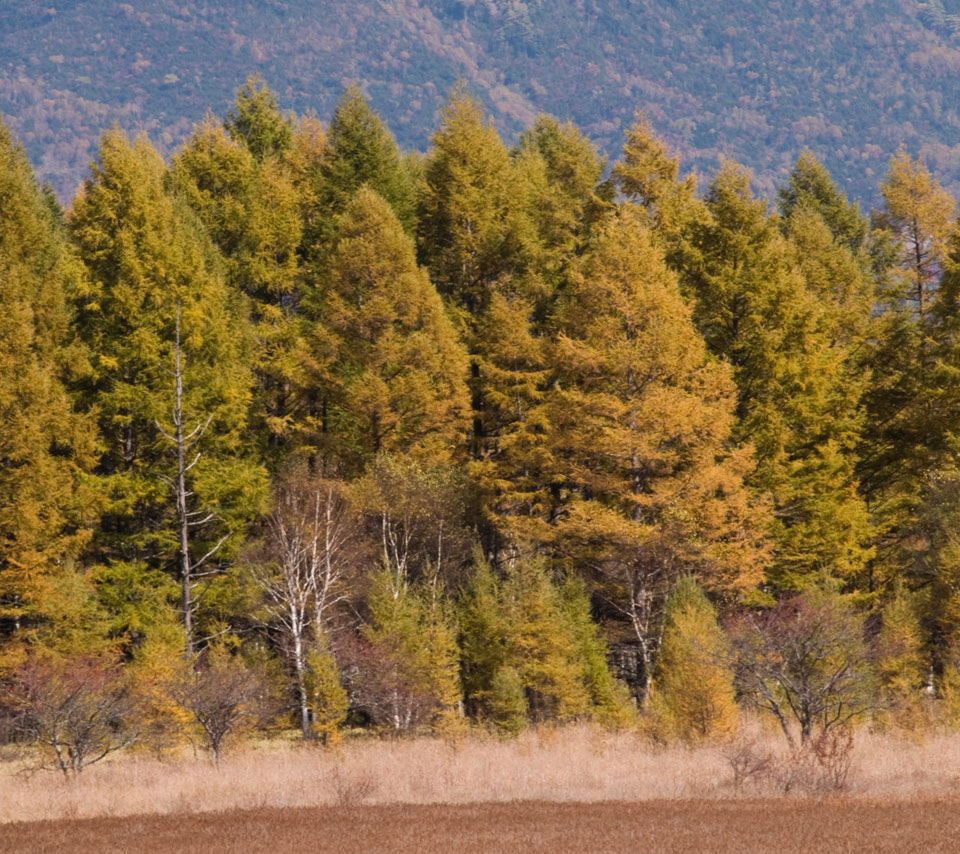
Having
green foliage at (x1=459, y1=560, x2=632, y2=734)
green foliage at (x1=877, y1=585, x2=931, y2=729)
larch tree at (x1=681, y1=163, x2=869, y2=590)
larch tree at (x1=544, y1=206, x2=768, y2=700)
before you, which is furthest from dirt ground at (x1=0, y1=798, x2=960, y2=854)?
larch tree at (x1=681, y1=163, x2=869, y2=590)

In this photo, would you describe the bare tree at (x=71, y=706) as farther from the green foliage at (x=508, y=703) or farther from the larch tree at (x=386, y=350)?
the larch tree at (x=386, y=350)

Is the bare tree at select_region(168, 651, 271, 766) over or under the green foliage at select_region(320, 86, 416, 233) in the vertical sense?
under

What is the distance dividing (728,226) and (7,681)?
72.0 ft

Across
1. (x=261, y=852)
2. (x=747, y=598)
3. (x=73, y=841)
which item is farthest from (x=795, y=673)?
(x=73, y=841)

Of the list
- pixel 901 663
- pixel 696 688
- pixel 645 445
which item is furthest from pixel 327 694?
pixel 901 663

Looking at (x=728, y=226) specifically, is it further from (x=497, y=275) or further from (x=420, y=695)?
(x=420, y=695)

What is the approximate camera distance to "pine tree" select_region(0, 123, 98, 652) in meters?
30.6

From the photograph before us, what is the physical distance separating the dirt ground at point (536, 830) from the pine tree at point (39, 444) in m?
11.1

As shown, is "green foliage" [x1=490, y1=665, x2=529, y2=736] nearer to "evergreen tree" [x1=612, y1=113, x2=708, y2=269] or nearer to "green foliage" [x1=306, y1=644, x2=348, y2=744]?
"green foliage" [x1=306, y1=644, x2=348, y2=744]

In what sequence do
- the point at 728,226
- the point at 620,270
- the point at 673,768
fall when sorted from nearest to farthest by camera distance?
the point at 673,768, the point at 620,270, the point at 728,226

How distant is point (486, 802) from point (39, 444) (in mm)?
15582

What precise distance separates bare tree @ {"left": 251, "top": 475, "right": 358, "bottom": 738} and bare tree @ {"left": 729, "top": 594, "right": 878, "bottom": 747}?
32.9 ft

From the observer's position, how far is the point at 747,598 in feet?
108

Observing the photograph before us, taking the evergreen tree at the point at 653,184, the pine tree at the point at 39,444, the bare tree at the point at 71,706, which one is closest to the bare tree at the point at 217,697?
the bare tree at the point at 71,706
